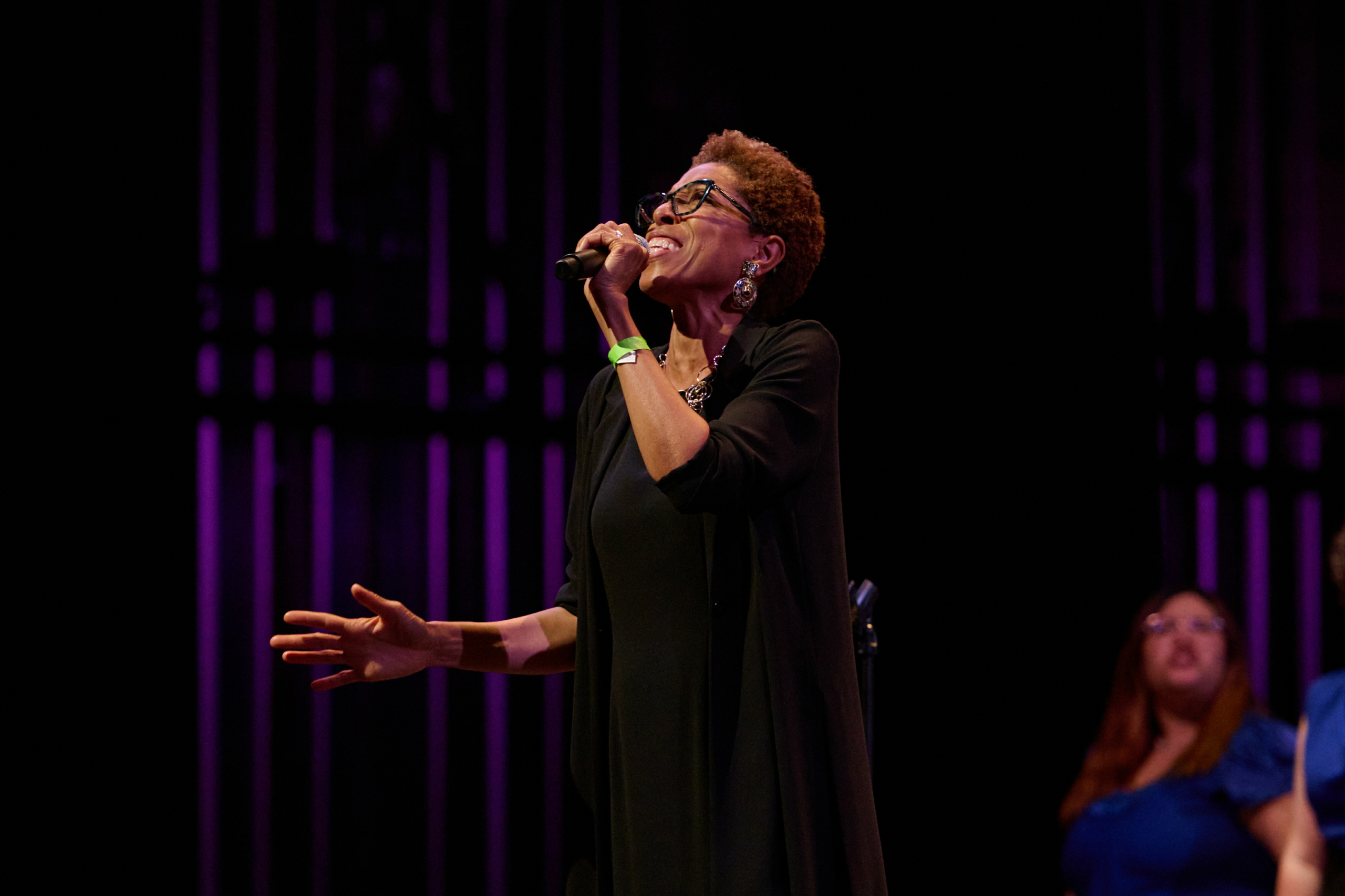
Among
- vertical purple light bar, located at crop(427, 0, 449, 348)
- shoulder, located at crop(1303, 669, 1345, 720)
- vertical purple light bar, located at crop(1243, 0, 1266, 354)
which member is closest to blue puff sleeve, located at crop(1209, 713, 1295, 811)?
shoulder, located at crop(1303, 669, 1345, 720)

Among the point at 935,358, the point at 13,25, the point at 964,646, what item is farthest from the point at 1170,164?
the point at 13,25

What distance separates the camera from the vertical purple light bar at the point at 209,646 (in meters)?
3.29

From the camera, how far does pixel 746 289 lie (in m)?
1.78

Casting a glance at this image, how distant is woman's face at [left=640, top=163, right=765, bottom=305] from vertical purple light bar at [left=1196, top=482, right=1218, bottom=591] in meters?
2.69

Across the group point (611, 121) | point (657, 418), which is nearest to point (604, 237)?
point (657, 418)

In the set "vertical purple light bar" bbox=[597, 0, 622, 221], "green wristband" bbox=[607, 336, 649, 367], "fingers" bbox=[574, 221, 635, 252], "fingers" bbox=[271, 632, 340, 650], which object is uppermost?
"vertical purple light bar" bbox=[597, 0, 622, 221]

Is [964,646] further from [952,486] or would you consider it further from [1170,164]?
[1170,164]

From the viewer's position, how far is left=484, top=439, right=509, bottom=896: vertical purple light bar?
11.6 feet

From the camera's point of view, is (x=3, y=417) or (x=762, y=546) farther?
(x=3, y=417)

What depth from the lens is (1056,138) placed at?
377 cm

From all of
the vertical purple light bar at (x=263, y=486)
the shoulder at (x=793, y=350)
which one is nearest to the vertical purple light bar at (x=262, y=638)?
the vertical purple light bar at (x=263, y=486)

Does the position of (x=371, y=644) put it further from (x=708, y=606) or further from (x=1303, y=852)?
(x=1303, y=852)

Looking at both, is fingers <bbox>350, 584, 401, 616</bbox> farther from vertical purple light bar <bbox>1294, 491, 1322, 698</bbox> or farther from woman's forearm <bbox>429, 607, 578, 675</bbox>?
vertical purple light bar <bbox>1294, 491, 1322, 698</bbox>

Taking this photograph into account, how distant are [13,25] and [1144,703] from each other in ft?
9.51
